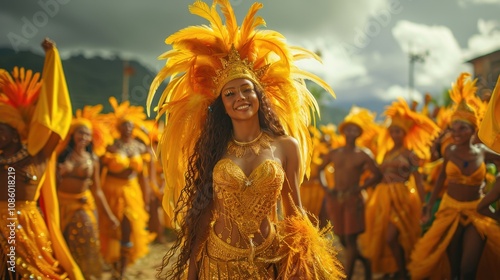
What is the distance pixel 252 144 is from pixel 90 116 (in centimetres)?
450

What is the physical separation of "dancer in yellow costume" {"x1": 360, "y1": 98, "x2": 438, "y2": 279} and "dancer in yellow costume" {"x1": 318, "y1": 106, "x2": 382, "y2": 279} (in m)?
0.30

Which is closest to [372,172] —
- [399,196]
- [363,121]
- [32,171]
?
[399,196]

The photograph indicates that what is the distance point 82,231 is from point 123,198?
1233mm

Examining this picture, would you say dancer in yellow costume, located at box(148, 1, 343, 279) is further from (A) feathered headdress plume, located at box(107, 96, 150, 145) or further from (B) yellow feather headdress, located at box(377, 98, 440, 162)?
(A) feathered headdress plume, located at box(107, 96, 150, 145)

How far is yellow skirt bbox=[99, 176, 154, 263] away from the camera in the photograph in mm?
6805

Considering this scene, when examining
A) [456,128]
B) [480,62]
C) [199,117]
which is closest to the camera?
[199,117]

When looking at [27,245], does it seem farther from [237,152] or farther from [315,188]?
[315,188]

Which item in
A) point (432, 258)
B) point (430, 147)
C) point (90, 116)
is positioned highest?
point (90, 116)

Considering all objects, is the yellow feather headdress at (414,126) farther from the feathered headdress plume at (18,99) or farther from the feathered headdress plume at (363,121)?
the feathered headdress plume at (18,99)

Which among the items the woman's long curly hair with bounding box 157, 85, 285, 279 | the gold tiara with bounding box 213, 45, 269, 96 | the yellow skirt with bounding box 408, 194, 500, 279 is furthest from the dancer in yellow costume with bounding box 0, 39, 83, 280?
the yellow skirt with bounding box 408, 194, 500, 279

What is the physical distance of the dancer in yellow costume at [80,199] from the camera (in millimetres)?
5867

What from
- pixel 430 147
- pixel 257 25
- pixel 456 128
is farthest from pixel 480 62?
pixel 257 25

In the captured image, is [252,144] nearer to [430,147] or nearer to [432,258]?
[432,258]

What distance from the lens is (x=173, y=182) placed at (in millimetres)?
3297
